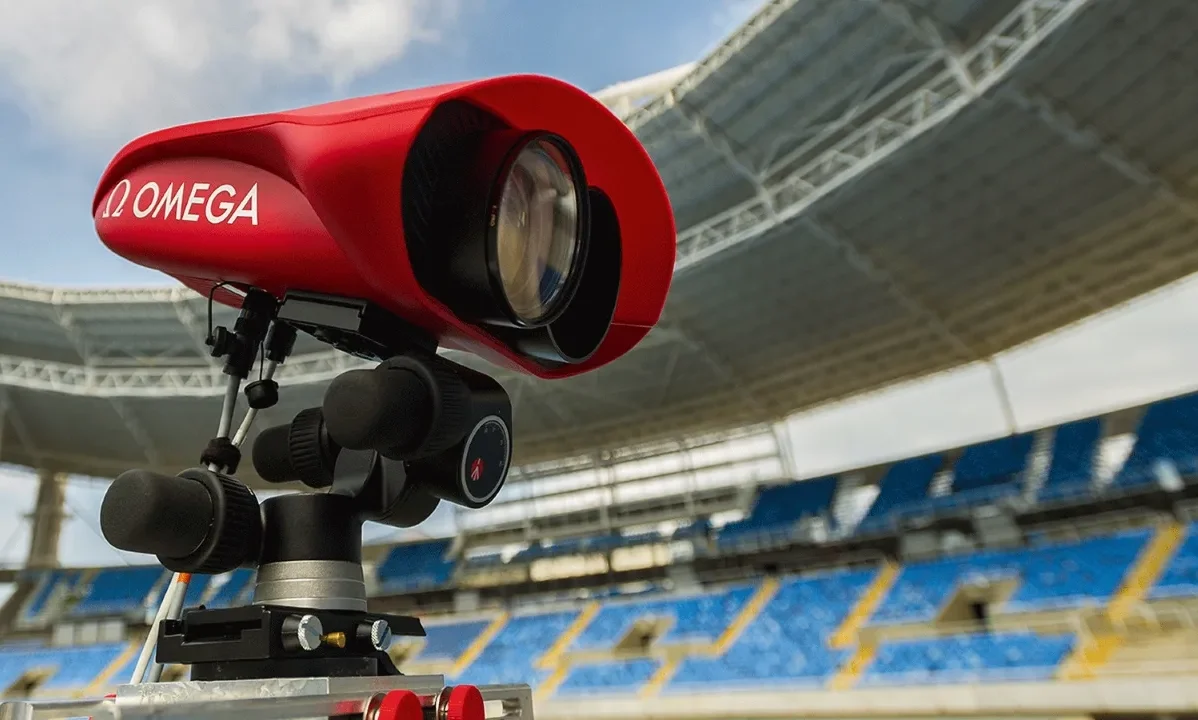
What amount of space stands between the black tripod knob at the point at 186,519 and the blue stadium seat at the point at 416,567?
49.0 ft

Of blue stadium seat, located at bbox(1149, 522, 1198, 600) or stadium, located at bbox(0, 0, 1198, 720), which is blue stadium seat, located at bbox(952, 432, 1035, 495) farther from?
blue stadium seat, located at bbox(1149, 522, 1198, 600)

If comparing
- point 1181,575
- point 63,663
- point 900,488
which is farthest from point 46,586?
point 1181,575

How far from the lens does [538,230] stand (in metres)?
0.85

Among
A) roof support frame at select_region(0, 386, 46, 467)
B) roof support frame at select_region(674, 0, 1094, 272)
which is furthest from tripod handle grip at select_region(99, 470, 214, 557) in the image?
roof support frame at select_region(0, 386, 46, 467)

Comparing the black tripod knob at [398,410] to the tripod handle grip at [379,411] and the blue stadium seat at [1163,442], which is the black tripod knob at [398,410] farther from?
the blue stadium seat at [1163,442]

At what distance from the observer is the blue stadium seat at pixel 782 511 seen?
41.8 ft

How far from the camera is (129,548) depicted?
701mm

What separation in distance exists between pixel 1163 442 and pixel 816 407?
473 cm

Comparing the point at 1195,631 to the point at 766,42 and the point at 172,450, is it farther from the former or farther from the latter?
the point at 172,450

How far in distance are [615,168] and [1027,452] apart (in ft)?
39.8

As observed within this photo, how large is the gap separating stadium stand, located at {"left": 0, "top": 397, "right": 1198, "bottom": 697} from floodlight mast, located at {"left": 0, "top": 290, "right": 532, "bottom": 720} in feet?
18.6

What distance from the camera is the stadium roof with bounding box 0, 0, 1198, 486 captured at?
6.85 m

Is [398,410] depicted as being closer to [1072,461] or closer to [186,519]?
[186,519]

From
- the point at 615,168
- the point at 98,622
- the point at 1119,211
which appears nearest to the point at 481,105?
the point at 615,168
